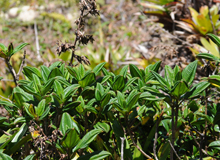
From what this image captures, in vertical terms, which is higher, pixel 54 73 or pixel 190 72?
pixel 54 73

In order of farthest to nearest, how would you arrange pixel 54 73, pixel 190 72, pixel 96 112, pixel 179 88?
pixel 54 73
pixel 96 112
pixel 190 72
pixel 179 88

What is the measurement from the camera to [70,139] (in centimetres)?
111

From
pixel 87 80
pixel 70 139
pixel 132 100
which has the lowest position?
pixel 70 139

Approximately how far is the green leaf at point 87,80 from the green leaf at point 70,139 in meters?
0.33

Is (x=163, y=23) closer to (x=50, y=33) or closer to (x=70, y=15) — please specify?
(x=50, y=33)

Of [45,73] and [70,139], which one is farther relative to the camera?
[45,73]

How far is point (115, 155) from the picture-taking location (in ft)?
4.53

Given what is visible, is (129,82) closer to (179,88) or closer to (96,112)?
(96,112)

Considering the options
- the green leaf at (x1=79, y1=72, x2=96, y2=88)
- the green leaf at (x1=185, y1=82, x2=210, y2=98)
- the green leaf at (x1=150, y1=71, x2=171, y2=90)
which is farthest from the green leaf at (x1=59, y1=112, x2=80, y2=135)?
the green leaf at (x1=185, y1=82, x2=210, y2=98)

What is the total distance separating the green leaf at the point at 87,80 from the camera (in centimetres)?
132

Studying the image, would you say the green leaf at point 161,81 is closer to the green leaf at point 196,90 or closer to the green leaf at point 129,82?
the green leaf at point 196,90

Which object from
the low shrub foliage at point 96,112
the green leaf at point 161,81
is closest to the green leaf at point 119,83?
the low shrub foliage at point 96,112

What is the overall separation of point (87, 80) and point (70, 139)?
366 mm

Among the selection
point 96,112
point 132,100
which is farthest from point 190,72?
point 96,112
